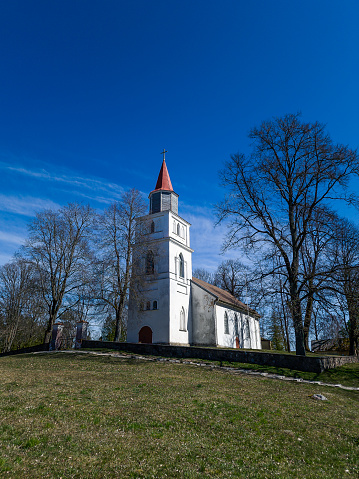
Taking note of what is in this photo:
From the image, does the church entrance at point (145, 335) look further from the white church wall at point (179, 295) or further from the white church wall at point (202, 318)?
the white church wall at point (202, 318)

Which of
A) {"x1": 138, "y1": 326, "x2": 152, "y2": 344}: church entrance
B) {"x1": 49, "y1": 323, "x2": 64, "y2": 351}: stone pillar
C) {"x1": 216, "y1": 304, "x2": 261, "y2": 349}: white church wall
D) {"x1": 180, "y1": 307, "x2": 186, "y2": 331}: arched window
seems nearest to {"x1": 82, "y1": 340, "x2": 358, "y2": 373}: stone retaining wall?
{"x1": 49, "y1": 323, "x2": 64, "y2": 351}: stone pillar

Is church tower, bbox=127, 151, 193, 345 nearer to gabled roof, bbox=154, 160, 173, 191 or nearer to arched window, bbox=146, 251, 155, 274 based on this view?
arched window, bbox=146, 251, 155, 274

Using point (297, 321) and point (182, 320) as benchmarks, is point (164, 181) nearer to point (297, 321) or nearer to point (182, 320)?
point (182, 320)

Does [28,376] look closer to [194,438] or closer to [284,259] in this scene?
[194,438]

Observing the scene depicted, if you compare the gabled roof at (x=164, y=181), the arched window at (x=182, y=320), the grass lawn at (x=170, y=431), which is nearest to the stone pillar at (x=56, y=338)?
the arched window at (x=182, y=320)

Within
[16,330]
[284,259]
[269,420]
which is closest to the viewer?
[269,420]

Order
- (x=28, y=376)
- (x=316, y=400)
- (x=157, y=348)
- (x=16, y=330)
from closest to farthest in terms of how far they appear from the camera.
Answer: (x=316, y=400), (x=28, y=376), (x=157, y=348), (x=16, y=330)

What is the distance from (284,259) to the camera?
18984 mm

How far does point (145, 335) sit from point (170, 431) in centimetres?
2331

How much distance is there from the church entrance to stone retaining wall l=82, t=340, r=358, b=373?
17.5 ft

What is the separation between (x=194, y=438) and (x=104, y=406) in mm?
2725

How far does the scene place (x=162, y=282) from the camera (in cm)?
2908

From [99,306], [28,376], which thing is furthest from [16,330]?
[28,376]

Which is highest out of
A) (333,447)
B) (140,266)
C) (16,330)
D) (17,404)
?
(140,266)
